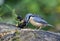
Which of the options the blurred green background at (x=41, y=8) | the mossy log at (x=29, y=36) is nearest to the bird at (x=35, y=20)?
the mossy log at (x=29, y=36)

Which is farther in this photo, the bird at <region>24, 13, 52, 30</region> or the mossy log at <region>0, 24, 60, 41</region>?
the bird at <region>24, 13, 52, 30</region>

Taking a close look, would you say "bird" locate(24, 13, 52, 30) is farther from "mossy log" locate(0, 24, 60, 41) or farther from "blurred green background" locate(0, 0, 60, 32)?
"blurred green background" locate(0, 0, 60, 32)

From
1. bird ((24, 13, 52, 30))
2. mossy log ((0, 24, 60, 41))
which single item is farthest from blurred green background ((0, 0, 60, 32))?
mossy log ((0, 24, 60, 41))

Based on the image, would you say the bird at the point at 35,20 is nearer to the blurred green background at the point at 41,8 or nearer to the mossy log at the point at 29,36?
the mossy log at the point at 29,36

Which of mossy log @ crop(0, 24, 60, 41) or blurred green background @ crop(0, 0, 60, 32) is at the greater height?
blurred green background @ crop(0, 0, 60, 32)

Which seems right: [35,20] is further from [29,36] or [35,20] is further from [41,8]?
[41,8]

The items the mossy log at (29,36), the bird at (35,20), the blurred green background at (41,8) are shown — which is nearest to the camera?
the mossy log at (29,36)

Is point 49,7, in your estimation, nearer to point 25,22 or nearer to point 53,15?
point 53,15

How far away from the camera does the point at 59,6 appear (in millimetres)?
8102

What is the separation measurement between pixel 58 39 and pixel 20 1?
430 cm

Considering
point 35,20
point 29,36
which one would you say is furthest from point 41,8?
point 29,36

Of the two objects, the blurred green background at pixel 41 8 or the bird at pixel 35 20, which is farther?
the blurred green background at pixel 41 8

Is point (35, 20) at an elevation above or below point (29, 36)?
above

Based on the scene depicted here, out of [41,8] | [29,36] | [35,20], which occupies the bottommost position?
[29,36]
